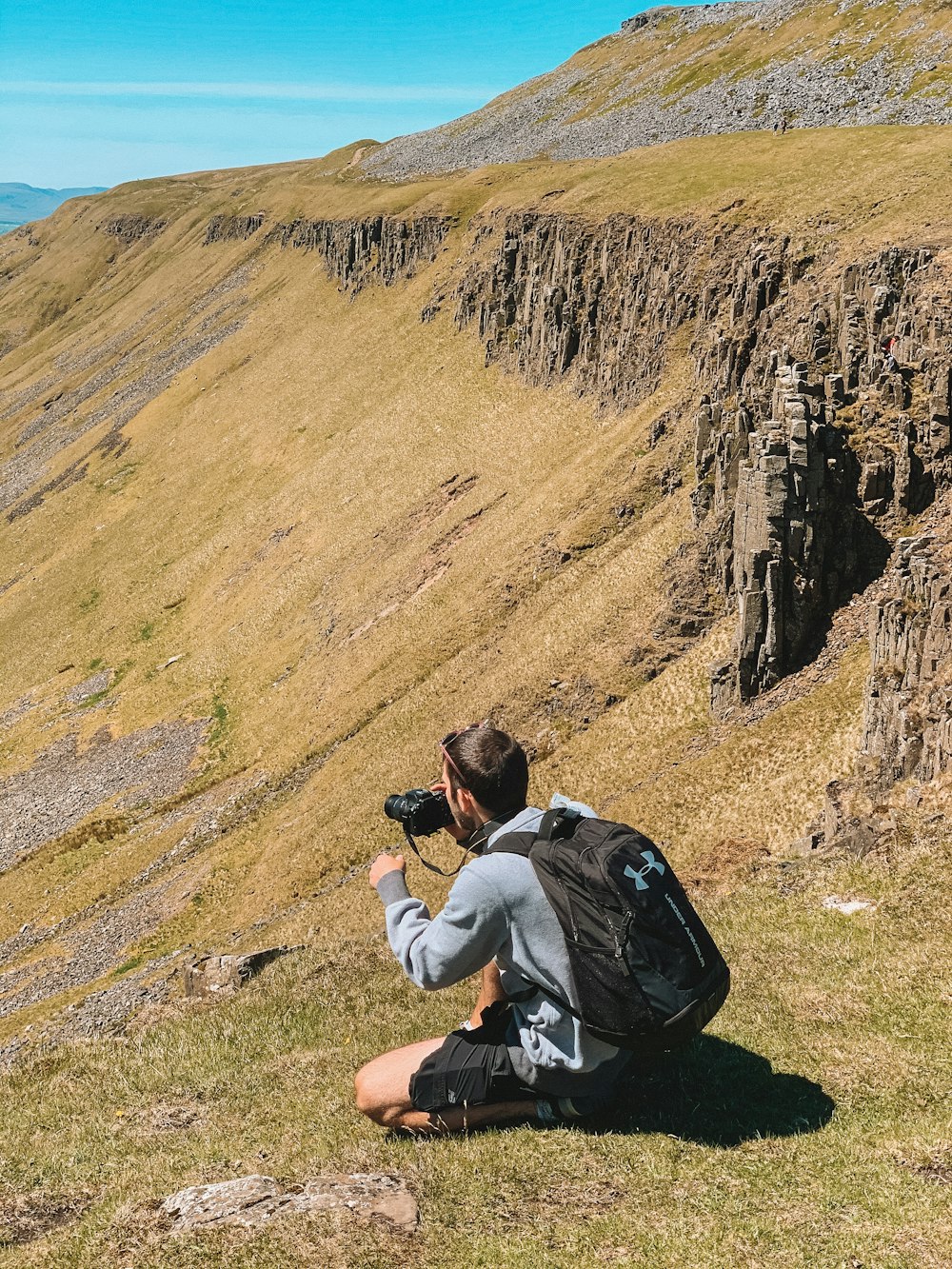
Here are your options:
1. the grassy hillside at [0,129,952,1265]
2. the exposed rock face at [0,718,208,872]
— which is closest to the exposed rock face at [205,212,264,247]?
the grassy hillside at [0,129,952,1265]

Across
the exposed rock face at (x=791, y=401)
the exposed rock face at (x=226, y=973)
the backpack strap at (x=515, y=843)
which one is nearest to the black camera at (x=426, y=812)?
the backpack strap at (x=515, y=843)

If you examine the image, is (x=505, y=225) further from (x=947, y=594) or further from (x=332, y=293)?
(x=947, y=594)

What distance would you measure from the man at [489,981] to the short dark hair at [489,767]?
11mm

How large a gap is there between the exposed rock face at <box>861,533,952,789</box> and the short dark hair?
13534 millimetres

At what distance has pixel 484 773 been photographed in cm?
900

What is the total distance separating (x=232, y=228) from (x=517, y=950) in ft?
664

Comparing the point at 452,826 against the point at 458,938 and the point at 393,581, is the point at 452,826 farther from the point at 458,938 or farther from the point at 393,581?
the point at 393,581

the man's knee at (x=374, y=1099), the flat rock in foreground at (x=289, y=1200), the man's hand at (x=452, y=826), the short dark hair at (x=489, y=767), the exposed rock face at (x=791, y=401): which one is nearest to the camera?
the flat rock in foreground at (x=289, y=1200)

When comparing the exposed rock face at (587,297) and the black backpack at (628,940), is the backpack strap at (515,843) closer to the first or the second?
the black backpack at (628,940)

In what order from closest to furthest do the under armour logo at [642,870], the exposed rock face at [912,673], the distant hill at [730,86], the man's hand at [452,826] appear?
1. the under armour logo at [642,870]
2. the man's hand at [452,826]
3. the exposed rock face at [912,673]
4. the distant hill at [730,86]

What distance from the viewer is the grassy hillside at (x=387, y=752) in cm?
909

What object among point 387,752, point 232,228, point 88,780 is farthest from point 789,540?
point 232,228

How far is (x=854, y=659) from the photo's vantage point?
33.0 meters

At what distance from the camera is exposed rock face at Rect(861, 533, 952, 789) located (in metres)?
21.2
